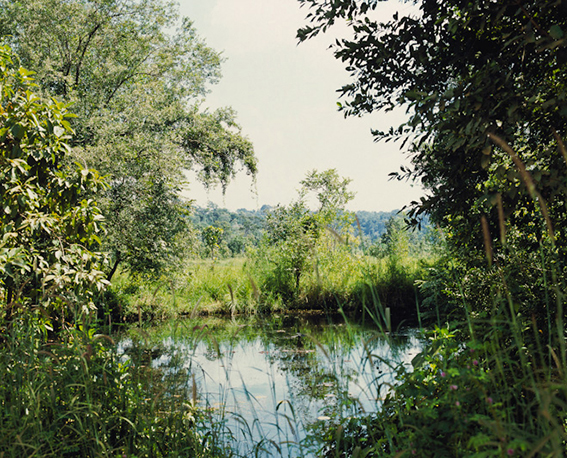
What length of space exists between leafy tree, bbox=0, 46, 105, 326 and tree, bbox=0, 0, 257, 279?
5223 millimetres

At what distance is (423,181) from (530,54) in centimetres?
103

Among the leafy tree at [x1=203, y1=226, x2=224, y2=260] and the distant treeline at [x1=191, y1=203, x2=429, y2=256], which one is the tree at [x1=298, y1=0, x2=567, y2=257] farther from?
the leafy tree at [x1=203, y1=226, x2=224, y2=260]

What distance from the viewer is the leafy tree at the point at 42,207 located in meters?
2.71

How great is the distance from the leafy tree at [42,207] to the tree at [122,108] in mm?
5223

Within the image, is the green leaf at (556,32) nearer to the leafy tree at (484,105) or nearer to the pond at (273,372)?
the leafy tree at (484,105)

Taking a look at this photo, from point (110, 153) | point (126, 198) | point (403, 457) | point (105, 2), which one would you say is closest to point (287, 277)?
point (126, 198)

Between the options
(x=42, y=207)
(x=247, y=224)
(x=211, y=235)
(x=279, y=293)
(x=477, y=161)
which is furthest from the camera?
(x=247, y=224)

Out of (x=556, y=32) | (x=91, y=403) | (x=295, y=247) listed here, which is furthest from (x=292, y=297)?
(x=556, y=32)

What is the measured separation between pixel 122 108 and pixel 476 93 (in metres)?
9.67

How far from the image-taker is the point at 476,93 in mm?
2234

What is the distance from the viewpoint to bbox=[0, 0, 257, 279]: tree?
9188 millimetres

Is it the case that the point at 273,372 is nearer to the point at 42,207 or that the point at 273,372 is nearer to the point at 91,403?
the point at 42,207

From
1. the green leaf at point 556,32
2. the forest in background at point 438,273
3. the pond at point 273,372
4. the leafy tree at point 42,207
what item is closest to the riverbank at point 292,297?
the pond at point 273,372


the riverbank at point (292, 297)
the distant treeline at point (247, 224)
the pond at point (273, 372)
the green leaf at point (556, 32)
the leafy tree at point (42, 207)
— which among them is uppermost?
the distant treeline at point (247, 224)
